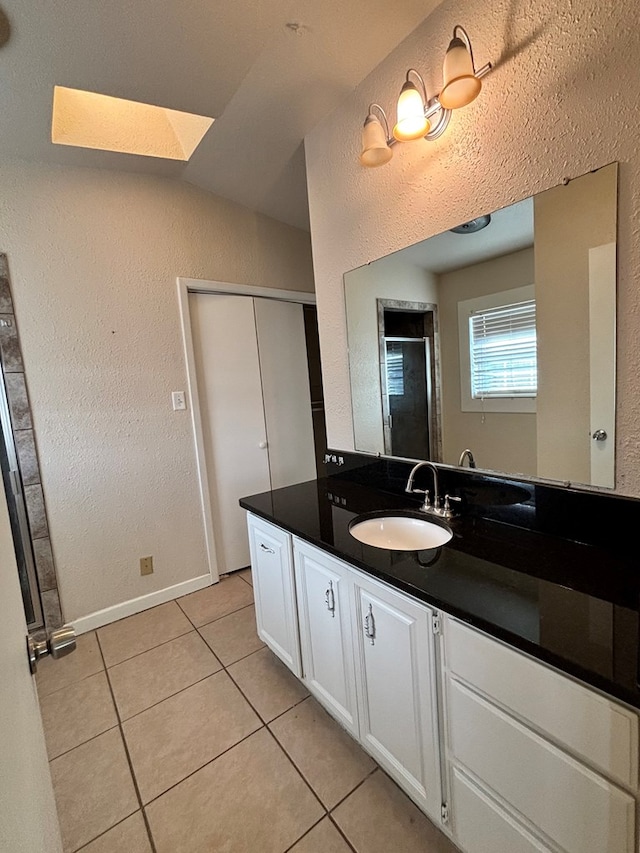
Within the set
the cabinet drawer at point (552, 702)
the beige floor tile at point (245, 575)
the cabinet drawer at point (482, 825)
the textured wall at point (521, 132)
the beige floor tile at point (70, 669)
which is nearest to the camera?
the cabinet drawer at point (552, 702)

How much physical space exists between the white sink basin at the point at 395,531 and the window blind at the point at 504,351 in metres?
0.53

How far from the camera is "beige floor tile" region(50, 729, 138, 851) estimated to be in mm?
1235

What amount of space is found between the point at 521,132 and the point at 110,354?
2.18 meters

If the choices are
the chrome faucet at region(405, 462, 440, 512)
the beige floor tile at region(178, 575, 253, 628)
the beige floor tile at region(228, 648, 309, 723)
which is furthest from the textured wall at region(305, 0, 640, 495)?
the beige floor tile at region(178, 575, 253, 628)

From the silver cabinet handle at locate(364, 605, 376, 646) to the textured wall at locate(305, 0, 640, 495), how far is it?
31.6 inches

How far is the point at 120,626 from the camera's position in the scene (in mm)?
Answer: 2270

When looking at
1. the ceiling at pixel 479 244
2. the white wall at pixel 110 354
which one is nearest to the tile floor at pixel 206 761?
the white wall at pixel 110 354

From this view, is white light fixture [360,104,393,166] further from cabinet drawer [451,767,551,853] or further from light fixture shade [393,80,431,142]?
cabinet drawer [451,767,551,853]

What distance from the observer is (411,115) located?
4.08ft

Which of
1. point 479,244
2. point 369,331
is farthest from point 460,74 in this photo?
point 369,331

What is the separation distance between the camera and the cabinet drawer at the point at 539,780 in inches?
27.8

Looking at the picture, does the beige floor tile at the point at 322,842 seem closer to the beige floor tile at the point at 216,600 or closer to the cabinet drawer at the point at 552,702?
the cabinet drawer at the point at 552,702

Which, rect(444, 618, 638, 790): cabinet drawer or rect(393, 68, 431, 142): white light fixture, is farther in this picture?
rect(393, 68, 431, 142): white light fixture

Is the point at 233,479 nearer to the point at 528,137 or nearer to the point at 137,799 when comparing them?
the point at 137,799
